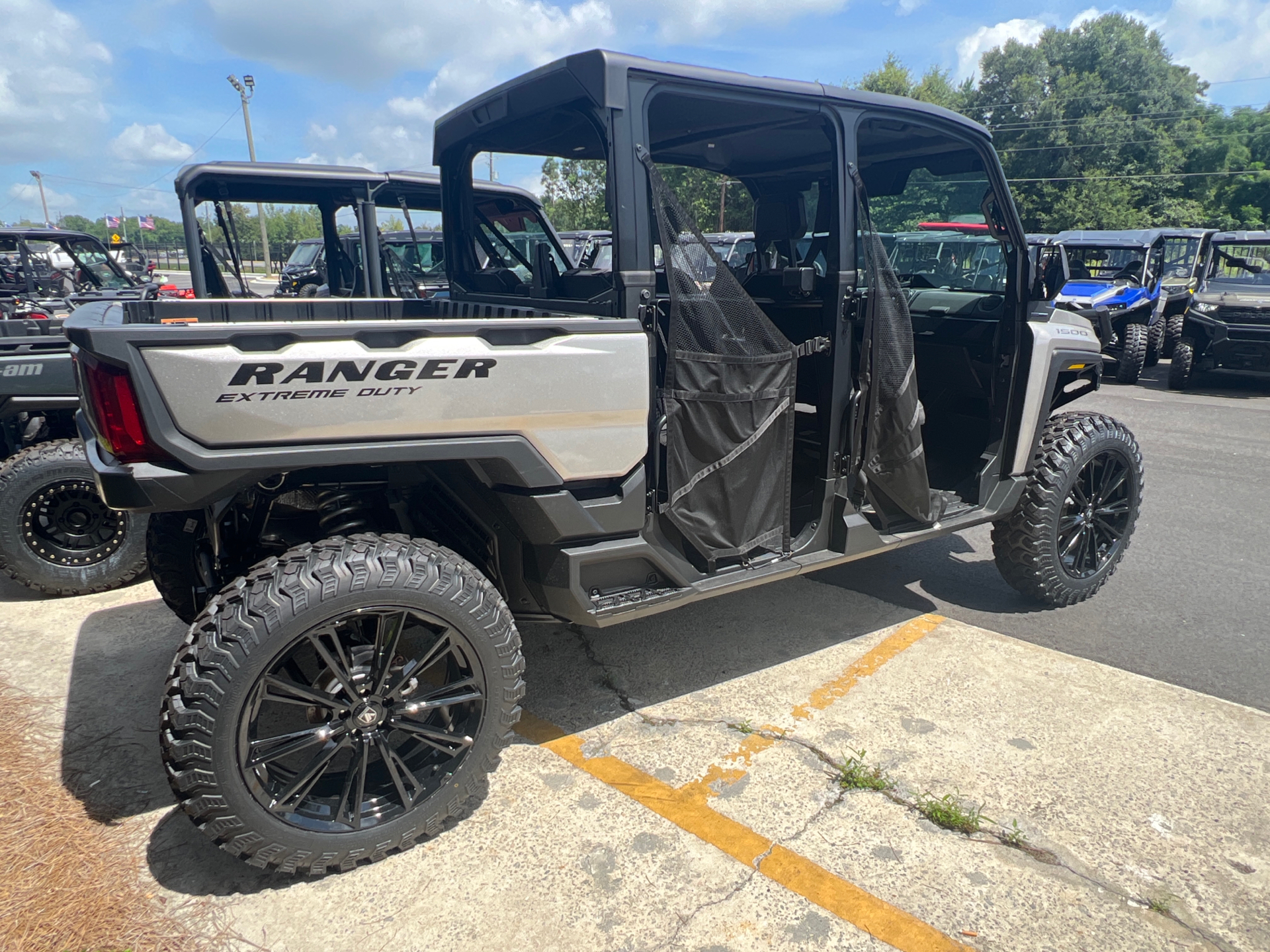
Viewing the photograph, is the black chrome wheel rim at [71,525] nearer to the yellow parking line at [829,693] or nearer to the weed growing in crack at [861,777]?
the yellow parking line at [829,693]

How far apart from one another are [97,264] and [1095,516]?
38.0 feet

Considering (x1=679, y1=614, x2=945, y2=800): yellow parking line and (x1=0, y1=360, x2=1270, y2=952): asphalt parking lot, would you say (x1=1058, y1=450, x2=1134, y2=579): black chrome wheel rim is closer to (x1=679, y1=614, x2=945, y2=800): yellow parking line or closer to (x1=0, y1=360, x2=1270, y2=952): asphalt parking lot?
(x1=0, y1=360, x2=1270, y2=952): asphalt parking lot

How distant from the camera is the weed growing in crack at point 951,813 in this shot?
2.58 m

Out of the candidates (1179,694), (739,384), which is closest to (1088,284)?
(1179,694)

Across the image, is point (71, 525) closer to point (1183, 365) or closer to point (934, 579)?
point (934, 579)

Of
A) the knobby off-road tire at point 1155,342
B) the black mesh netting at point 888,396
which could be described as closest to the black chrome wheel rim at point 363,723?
the black mesh netting at point 888,396

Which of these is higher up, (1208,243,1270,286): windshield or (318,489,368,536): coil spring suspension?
(1208,243,1270,286): windshield

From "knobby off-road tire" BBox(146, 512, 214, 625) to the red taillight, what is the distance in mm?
914

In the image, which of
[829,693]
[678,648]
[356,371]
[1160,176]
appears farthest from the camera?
[1160,176]

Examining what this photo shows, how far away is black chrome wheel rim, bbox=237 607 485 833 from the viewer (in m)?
2.28

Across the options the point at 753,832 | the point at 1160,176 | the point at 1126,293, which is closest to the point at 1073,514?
the point at 753,832

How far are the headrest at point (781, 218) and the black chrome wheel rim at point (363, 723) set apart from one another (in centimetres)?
247

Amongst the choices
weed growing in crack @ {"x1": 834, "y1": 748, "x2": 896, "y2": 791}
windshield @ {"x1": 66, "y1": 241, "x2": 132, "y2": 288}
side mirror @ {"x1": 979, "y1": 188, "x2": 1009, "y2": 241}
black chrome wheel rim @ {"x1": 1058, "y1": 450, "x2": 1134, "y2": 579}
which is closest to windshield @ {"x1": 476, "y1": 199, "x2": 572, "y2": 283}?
side mirror @ {"x1": 979, "y1": 188, "x2": 1009, "y2": 241}

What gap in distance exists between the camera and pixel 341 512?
8.73 ft
